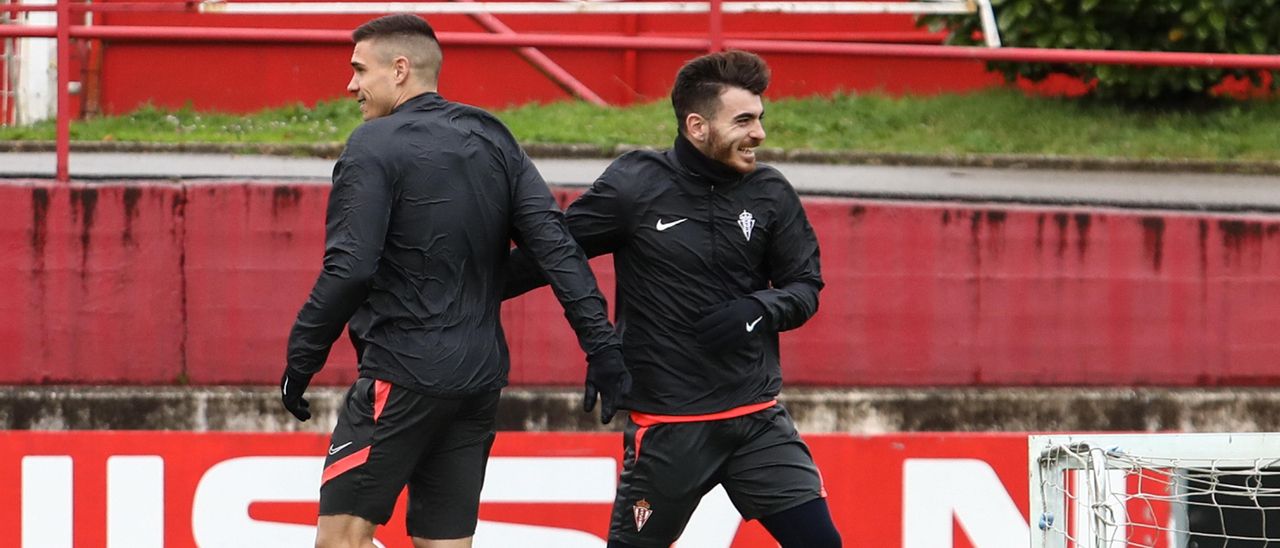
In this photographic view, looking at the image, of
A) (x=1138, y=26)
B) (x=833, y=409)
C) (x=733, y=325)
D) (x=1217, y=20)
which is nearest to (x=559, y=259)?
(x=733, y=325)

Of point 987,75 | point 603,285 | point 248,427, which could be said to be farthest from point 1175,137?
point 248,427

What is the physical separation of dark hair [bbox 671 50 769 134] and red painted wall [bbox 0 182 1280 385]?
8.04 feet

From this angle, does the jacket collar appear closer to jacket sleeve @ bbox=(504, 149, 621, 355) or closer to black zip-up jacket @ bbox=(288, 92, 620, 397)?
black zip-up jacket @ bbox=(288, 92, 620, 397)

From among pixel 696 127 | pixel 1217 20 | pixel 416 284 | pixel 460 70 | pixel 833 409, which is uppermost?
pixel 460 70

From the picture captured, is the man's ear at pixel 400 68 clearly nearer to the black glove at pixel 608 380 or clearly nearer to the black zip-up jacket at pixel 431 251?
the black zip-up jacket at pixel 431 251

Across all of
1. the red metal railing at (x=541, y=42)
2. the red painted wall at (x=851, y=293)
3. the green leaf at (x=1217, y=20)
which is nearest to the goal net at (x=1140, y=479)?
the red painted wall at (x=851, y=293)

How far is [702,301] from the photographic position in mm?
4629

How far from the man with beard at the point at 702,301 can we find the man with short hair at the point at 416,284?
0.22m

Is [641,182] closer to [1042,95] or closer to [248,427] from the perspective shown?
[248,427]

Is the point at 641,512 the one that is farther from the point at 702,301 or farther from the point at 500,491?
the point at 500,491

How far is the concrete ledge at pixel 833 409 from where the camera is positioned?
22.9 ft

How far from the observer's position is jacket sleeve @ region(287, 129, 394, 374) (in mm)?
4219

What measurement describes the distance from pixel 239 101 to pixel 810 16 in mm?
4736

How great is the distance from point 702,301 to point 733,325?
6.4 inches
